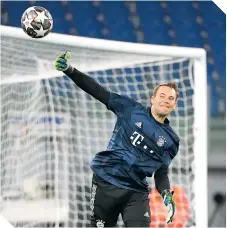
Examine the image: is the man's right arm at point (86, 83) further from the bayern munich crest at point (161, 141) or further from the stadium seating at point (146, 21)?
the stadium seating at point (146, 21)

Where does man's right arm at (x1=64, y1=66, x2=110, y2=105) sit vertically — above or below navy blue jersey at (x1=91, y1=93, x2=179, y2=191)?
above

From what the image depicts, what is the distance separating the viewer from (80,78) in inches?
143

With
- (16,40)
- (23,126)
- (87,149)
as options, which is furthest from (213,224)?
(16,40)

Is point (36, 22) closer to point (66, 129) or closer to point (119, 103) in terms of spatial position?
point (119, 103)

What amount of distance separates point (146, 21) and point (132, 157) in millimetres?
8201

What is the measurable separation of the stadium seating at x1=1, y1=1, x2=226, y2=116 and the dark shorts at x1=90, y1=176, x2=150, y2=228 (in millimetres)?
7644

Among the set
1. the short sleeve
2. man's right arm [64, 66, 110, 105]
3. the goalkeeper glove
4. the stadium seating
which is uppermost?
the stadium seating

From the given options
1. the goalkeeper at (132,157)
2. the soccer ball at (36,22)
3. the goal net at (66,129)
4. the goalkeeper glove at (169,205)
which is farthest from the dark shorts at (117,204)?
the goal net at (66,129)

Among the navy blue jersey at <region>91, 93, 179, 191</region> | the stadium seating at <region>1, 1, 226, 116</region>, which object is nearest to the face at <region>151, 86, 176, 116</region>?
the navy blue jersey at <region>91, 93, 179, 191</region>

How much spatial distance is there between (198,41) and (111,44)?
6.52 metres

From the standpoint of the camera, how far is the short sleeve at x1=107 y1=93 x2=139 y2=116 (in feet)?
12.4

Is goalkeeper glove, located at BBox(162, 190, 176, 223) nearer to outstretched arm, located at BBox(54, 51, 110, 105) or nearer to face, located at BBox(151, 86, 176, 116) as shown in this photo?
face, located at BBox(151, 86, 176, 116)

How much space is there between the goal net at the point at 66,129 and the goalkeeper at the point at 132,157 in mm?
1149

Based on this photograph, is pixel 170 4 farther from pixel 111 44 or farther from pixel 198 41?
pixel 111 44
